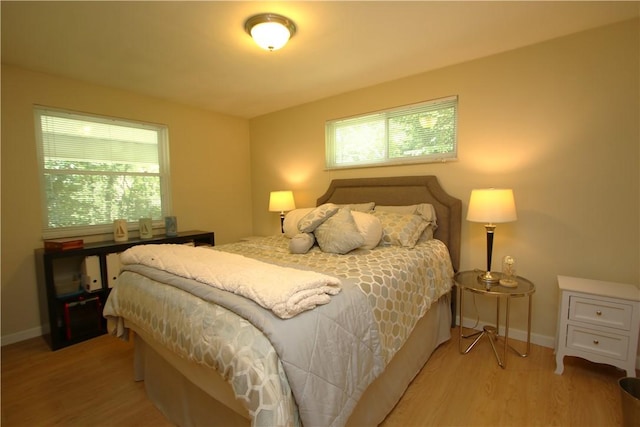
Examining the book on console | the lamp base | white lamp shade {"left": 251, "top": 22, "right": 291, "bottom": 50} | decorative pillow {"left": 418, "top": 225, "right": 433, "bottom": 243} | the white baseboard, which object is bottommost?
the white baseboard

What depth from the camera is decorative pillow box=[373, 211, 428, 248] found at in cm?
224

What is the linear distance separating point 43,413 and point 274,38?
269 cm

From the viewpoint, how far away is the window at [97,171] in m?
2.70

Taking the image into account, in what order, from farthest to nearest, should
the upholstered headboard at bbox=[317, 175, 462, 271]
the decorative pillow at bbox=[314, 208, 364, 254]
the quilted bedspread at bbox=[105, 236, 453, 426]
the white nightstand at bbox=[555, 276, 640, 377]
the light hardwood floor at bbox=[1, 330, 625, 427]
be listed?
the upholstered headboard at bbox=[317, 175, 462, 271] → the decorative pillow at bbox=[314, 208, 364, 254] → the white nightstand at bbox=[555, 276, 640, 377] → the light hardwood floor at bbox=[1, 330, 625, 427] → the quilted bedspread at bbox=[105, 236, 453, 426]

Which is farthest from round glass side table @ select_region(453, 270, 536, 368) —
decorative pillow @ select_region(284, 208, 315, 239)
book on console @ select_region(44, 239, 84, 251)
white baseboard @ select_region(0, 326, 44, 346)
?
white baseboard @ select_region(0, 326, 44, 346)

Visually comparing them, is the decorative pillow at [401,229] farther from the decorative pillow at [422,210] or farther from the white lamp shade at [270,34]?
the white lamp shade at [270,34]

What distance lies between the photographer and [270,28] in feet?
6.06

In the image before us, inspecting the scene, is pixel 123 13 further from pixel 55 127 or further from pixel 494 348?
pixel 494 348

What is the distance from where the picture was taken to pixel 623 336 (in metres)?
1.76

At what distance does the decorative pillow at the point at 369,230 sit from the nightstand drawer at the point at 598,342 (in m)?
1.37

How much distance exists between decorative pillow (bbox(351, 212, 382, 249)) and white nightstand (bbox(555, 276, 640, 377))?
1.26m

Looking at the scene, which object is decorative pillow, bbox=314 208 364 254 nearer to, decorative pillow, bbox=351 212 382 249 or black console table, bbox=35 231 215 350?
decorative pillow, bbox=351 212 382 249

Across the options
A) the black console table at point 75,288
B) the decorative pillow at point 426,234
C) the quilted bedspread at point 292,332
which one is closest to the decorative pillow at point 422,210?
the decorative pillow at point 426,234

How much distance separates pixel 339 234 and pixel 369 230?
0.85ft
